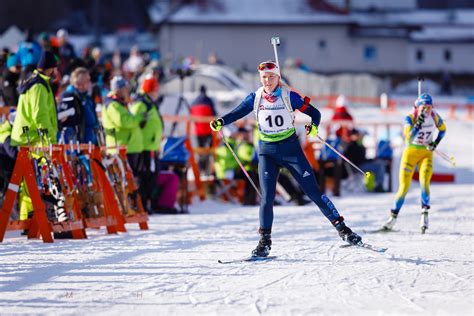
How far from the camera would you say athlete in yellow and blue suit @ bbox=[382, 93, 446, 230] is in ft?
46.0

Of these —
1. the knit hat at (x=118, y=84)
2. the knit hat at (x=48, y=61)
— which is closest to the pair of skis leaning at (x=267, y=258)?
the knit hat at (x=48, y=61)

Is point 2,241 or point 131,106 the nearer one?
point 2,241

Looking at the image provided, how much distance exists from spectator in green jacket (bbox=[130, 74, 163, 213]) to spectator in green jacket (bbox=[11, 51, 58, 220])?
3.43 m

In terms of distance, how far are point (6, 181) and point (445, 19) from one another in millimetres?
62650

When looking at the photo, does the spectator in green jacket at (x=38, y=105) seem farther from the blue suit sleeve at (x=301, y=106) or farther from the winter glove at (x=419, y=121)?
the winter glove at (x=419, y=121)

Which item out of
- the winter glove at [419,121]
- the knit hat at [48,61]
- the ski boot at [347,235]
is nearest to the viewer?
the ski boot at [347,235]

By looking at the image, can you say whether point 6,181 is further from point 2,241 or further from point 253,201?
point 253,201

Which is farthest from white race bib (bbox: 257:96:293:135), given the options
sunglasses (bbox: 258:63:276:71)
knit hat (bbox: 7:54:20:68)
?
knit hat (bbox: 7:54:20:68)

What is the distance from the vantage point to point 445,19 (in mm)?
73250

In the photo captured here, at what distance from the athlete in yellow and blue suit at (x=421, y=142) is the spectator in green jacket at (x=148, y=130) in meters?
3.61

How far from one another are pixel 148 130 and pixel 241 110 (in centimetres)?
483

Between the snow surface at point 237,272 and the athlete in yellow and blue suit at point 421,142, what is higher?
the athlete in yellow and blue suit at point 421,142

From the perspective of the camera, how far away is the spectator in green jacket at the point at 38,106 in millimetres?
12031

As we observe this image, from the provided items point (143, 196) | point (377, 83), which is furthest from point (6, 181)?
point (377, 83)
